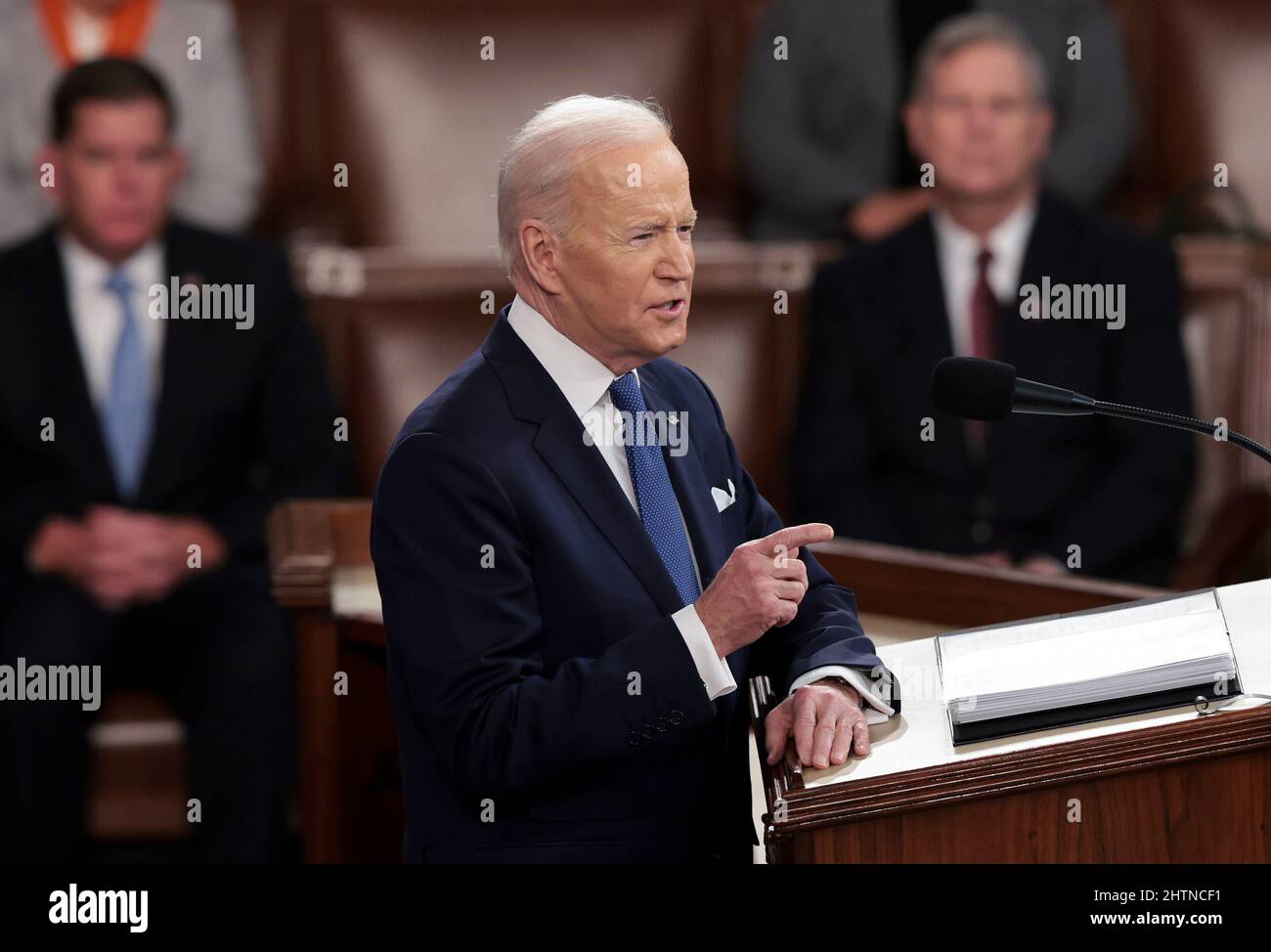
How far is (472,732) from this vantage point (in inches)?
47.2

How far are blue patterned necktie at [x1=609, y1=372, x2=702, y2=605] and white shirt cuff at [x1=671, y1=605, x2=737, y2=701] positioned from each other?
0.11 metres

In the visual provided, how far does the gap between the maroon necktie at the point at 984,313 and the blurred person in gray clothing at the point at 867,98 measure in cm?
48

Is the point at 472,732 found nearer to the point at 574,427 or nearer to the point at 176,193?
the point at 574,427

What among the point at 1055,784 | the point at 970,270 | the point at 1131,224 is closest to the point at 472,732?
the point at 1055,784

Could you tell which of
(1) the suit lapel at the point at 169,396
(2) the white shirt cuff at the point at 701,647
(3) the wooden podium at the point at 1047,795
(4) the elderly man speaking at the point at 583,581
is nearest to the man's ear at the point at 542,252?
(4) the elderly man speaking at the point at 583,581

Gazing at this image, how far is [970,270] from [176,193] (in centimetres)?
136

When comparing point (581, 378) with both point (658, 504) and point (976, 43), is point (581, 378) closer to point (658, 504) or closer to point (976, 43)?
point (658, 504)

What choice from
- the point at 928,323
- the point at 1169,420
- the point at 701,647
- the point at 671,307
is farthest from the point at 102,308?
the point at 1169,420

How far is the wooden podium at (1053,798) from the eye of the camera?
3.49 ft

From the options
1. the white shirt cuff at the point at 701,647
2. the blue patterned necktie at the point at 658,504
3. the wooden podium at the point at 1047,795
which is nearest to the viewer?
the wooden podium at the point at 1047,795

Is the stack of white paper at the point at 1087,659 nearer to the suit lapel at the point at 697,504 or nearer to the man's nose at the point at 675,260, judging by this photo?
the suit lapel at the point at 697,504

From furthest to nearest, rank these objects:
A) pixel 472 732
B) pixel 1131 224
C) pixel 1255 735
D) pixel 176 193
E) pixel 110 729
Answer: pixel 1131 224, pixel 176 193, pixel 110 729, pixel 472 732, pixel 1255 735

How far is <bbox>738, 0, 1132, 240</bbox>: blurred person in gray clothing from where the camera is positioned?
3.04 metres

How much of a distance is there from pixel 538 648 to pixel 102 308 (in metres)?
1.51
